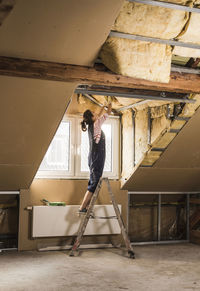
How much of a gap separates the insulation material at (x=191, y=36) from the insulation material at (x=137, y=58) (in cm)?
15

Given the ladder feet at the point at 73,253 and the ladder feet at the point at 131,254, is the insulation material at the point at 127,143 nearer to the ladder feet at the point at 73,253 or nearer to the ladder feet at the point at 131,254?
the ladder feet at the point at 131,254

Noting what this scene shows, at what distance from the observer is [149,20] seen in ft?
9.98

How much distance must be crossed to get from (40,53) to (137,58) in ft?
2.91

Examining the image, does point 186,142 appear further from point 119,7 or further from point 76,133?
point 119,7

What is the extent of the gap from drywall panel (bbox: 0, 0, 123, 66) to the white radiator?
93.2 inches

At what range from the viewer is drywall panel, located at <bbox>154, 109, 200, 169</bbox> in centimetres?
456

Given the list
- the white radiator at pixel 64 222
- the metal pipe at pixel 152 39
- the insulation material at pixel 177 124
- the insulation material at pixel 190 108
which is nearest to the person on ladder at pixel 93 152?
the white radiator at pixel 64 222

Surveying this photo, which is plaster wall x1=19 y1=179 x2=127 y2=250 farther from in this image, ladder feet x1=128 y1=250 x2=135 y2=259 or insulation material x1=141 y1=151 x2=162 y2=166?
ladder feet x1=128 y1=250 x2=135 y2=259

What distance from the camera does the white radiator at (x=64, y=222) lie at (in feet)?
15.8

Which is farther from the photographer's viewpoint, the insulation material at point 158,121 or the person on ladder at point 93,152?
the person on ladder at point 93,152

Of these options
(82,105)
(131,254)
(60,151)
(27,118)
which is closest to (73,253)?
(131,254)

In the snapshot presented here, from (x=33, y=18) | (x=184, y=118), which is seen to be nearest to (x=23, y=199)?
(x=184, y=118)

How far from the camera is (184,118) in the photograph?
4414 millimetres

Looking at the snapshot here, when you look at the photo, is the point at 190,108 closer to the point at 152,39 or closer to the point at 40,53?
the point at 152,39
